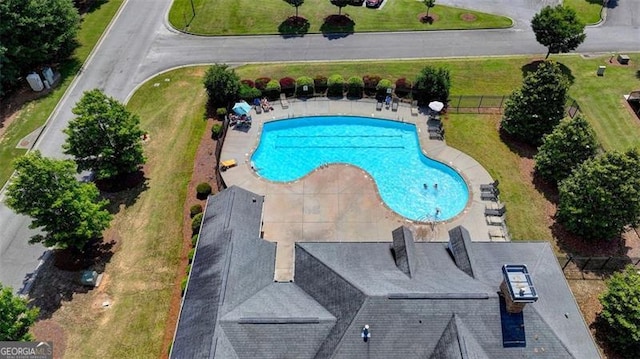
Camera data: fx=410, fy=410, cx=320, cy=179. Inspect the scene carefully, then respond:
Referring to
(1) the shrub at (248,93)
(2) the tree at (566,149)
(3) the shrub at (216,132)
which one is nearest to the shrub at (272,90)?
(1) the shrub at (248,93)

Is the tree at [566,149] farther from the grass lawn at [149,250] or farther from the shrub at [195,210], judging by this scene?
the grass lawn at [149,250]

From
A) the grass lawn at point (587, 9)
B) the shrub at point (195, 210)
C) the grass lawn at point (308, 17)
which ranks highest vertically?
the grass lawn at point (587, 9)

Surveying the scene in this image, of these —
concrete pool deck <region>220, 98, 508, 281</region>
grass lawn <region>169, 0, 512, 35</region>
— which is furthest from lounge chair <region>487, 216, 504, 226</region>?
grass lawn <region>169, 0, 512, 35</region>

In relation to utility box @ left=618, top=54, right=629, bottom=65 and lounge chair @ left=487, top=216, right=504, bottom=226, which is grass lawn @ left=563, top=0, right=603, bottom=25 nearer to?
utility box @ left=618, top=54, right=629, bottom=65

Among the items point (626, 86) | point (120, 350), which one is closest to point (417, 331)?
point (120, 350)

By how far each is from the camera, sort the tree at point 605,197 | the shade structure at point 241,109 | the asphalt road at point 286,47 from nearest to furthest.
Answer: the tree at point 605,197 < the shade structure at point 241,109 < the asphalt road at point 286,47

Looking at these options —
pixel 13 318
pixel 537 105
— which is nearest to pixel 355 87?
pixel 537 105

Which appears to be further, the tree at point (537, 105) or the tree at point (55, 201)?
the tree at point (537, 105)
